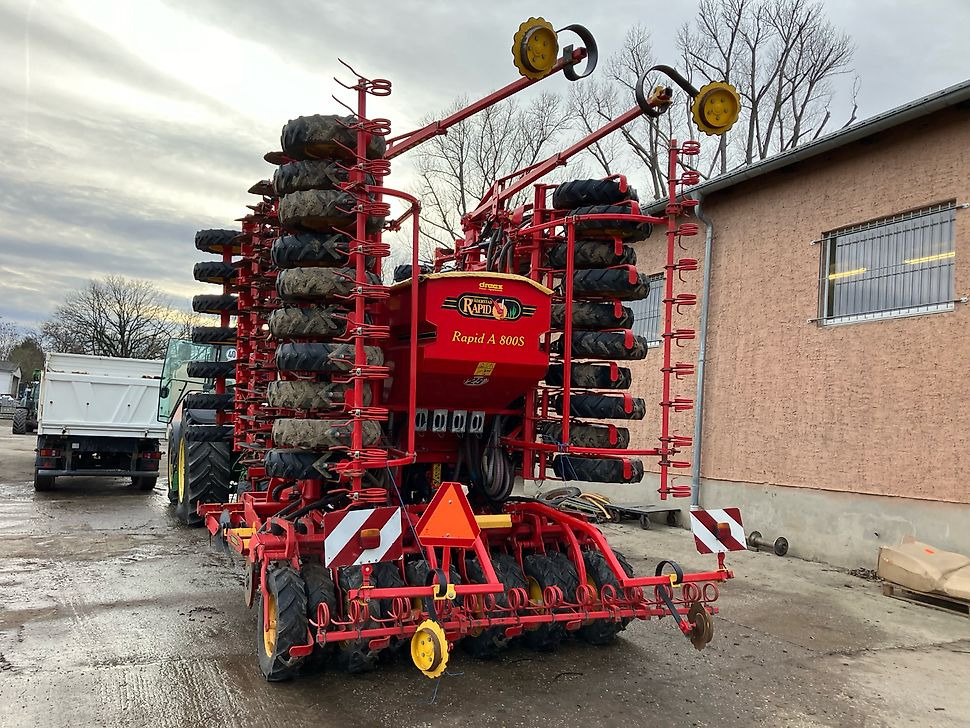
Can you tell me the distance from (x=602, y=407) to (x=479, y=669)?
2008 millimetres

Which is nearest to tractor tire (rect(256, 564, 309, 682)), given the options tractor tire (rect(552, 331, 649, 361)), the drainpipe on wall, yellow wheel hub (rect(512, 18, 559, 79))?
tractor tire (rect(552, 331, 649, 361))

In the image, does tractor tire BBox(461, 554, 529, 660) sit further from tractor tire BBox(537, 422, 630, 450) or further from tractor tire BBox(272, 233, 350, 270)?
tractor tire BBox(272, 233, 350, 270)

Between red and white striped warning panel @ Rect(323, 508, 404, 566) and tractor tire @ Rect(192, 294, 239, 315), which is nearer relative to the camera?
red and white striped warning panel @ Rect(323, 508, 404, 566)

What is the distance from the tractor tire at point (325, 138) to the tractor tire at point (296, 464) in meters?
1.93

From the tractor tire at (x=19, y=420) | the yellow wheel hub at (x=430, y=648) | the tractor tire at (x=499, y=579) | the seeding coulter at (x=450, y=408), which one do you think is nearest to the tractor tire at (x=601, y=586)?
the seeding coulter at (x=450, y=408)

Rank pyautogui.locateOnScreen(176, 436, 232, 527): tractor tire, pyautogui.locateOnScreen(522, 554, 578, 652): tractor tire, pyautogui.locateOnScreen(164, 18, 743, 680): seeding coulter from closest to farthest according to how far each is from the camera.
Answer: pyautogui.locateOnScreen(164, 18, 743, 680): seeding coulter → pyautogui.locateOnScreen(522, 554, 578, 652): tractor tire → pyautogui.locateOnScreen(176, 436, 232, 527): tractor tire

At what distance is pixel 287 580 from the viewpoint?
4.79 metres

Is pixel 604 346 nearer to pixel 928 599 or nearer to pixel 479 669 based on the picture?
pixel 479 669

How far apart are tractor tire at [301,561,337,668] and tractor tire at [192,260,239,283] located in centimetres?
494

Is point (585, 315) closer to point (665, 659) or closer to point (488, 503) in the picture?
point (488, 503)

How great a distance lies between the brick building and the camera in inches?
326

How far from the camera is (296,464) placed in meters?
5.03

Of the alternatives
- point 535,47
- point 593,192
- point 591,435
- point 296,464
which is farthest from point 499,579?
point 535,47

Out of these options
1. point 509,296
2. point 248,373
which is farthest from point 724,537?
point 248,373
